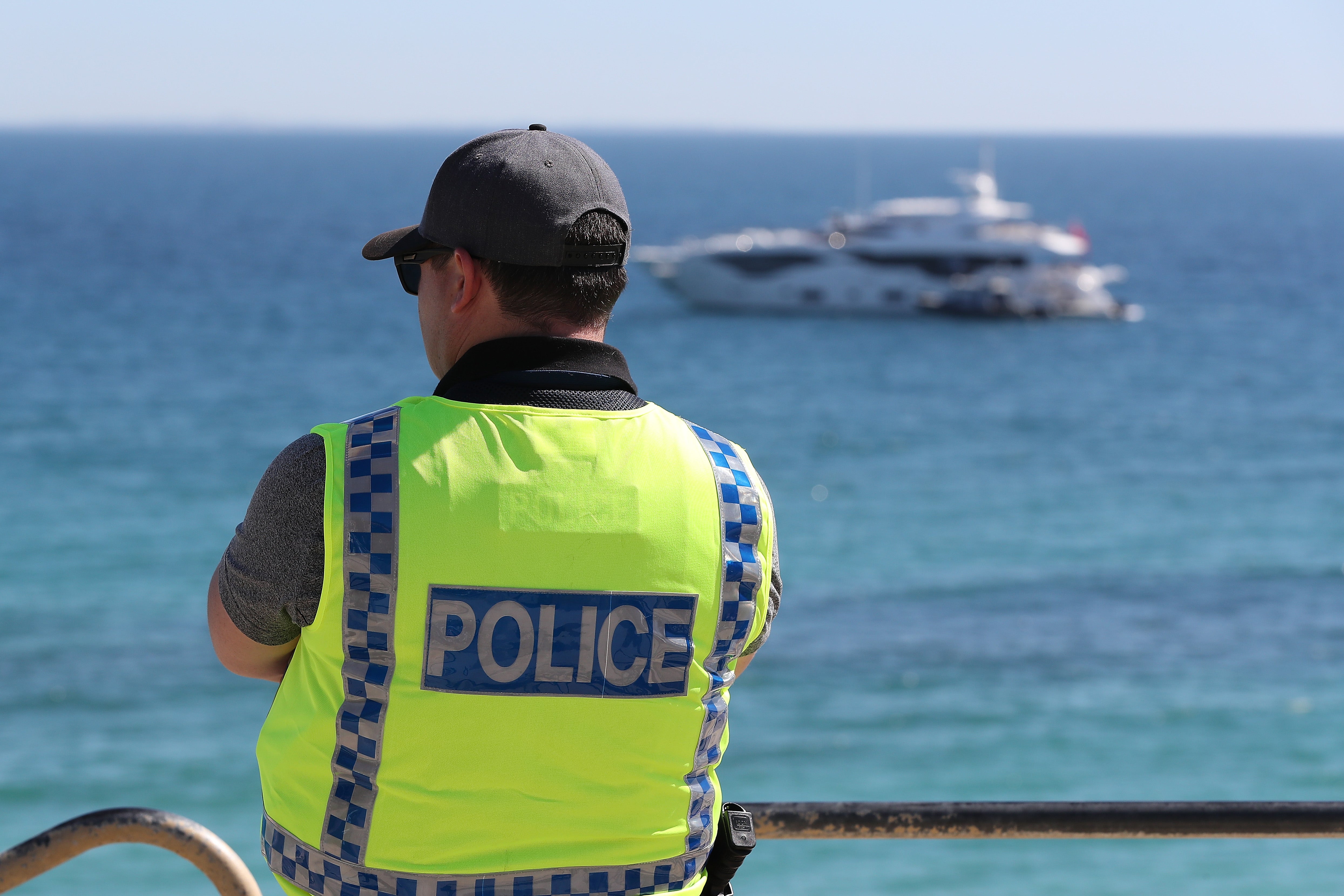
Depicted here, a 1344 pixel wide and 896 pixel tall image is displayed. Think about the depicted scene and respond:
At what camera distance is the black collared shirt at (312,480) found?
4.41 feet

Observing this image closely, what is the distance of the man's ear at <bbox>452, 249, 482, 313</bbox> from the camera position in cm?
145

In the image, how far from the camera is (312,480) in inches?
52.7

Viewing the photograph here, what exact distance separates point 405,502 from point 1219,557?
62.1ft

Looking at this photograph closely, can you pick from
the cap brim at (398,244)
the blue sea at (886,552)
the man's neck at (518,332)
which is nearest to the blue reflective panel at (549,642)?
the man's neck at (518,332)

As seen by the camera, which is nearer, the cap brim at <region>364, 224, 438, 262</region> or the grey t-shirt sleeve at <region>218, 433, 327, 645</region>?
the grey t-shirt sleeve at <region>218, 433, 327, 645</region>

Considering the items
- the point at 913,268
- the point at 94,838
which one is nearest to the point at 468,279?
the point at 94,838

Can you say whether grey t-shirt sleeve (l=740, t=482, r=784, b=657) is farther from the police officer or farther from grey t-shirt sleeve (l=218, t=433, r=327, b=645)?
grey t-shirt sleeve (l=218, t=433, r=327, b=645)

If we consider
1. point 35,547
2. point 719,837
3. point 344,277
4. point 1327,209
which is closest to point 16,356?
point 35,547

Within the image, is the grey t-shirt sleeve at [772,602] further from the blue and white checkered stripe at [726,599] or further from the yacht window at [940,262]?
the yacht window at [940,262]

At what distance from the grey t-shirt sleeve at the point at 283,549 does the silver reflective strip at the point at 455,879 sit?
241 mm

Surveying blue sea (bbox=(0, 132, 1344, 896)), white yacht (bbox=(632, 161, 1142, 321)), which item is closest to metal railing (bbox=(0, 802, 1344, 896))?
blue sea (bbox=(0, 132, 1344, 896))

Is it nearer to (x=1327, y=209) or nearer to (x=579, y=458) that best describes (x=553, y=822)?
(x=579, y=458)

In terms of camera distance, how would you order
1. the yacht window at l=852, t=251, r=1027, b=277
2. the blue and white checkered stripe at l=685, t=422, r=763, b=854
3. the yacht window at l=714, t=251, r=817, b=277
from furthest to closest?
the yacht window at l=714, t=251, r=817, b=277 → the yacht window at l=852, t=251, r=1027, b=277 → the blue and white checkered stripe at l=685, t=422, r=763, b=854

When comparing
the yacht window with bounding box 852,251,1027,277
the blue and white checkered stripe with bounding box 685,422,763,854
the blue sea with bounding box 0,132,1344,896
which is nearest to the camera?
the blue and white checkered stripe with bounding box 685,422,763,854
